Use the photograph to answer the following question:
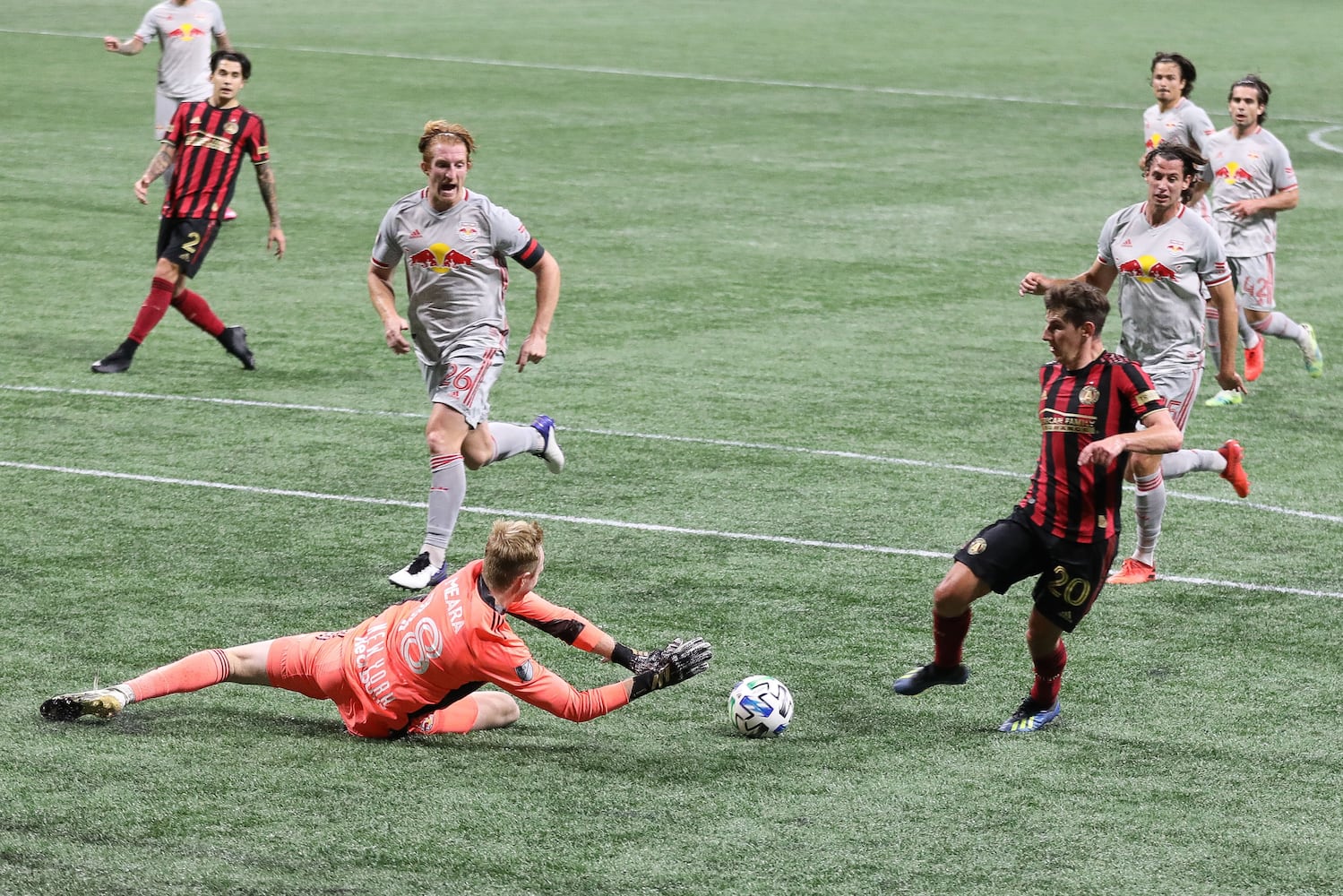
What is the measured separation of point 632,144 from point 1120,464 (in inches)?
646

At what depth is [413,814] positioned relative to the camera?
606cm

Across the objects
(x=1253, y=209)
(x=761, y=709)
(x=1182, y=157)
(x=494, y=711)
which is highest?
(x=1182, y=157)

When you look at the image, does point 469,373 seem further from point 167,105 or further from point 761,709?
point 167,105

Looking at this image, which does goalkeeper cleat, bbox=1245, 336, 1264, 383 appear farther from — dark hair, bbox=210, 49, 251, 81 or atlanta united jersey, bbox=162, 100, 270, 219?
dark hair, bbox=210, 49, 251, 81

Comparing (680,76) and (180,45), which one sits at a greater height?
(180,45)

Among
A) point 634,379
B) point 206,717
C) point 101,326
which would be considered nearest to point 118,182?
point 101,326

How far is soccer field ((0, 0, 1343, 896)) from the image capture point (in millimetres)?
5957

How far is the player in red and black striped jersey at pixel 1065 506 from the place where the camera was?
675 cm

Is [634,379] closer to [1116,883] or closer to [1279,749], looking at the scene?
[1279,749]

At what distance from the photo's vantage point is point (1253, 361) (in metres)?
12.7

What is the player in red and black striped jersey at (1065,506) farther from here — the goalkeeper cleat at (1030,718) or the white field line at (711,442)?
the white field line at (711,442)

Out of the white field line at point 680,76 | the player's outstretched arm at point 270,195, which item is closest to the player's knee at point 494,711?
the player's outstretched arm at point 270,195

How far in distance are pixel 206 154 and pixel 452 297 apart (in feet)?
14.2

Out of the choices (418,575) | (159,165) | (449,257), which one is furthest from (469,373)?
(159,165)
